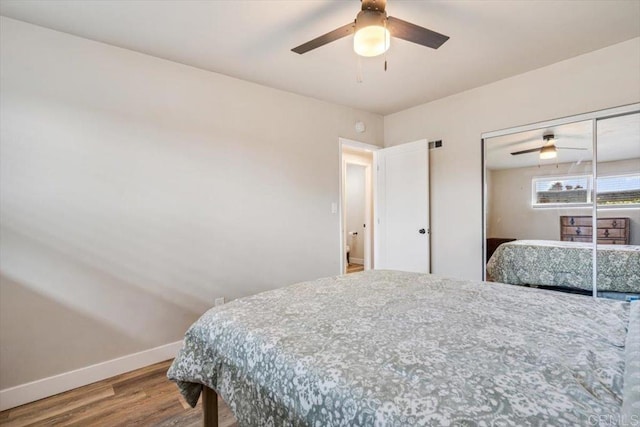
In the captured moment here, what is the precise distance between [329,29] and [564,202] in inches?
99.9

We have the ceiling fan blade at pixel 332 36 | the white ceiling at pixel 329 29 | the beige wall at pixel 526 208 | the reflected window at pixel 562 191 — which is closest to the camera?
the ceiling fan blade at pixel 332 36

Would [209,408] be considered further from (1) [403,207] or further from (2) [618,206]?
(2) [618,206]

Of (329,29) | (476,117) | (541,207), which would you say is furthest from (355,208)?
(329,29)

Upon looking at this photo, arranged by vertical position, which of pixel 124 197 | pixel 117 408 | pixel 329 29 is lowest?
pixel 117 408

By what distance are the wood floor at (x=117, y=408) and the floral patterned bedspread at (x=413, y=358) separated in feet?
1.73

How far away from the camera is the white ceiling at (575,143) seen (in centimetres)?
242

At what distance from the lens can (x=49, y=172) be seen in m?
2.07

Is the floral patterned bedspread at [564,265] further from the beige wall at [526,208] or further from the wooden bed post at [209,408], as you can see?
the wooden bed post at [209,408]

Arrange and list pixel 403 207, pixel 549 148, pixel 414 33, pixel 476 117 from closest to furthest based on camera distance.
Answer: pixel 414 33 → pixel 549 148 → pixel 476 117 → pixel 403 207

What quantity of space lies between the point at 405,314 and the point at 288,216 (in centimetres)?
214

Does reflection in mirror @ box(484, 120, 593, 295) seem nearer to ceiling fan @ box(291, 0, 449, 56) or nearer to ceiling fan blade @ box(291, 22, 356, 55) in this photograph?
ceiling fan @ box(291, 0, 449, 56)

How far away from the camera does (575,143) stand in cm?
268

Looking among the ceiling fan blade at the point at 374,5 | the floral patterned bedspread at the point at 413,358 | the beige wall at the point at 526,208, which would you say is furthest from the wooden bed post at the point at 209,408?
the beige wall at the point at 526,208

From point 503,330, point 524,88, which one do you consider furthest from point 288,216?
point 524,88
